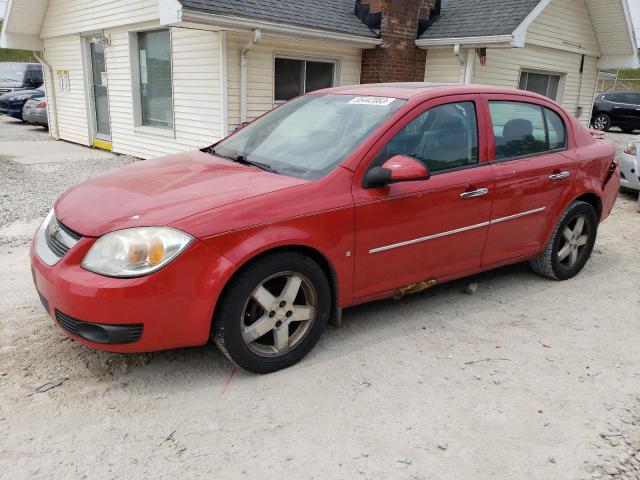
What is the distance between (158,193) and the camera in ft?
10.4

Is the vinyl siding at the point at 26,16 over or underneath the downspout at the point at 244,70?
over

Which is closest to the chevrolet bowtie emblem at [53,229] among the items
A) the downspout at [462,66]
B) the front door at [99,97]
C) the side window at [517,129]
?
the side window at [517,129]

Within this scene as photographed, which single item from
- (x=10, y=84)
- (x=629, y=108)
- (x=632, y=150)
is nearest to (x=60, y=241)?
(x=632, y=150)

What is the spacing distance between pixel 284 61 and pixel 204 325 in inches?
317

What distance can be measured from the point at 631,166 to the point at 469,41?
366 centimetres

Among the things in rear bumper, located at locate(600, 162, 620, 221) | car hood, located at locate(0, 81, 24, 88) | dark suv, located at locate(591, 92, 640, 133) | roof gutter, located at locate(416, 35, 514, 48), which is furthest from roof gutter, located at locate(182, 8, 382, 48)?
car hood, located at locate(0, 81, 24, 88)

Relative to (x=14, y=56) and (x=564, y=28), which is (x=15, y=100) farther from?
(x=14, y=56)

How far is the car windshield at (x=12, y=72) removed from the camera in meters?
21.3

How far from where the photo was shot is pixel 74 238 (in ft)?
9.87

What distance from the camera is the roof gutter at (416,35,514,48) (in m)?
9.60

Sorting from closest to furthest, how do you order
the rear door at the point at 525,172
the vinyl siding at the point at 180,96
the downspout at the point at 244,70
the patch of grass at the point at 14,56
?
1. the rear door at the point at 525,172
2. the downspout at the point at 244,70
3. the vinyl siding at the point at 180,96
4. the patch of grass at the point at 14,56

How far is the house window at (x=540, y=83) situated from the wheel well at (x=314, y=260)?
34.9ft

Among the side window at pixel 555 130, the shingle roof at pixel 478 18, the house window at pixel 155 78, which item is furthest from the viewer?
the house window at pixel 155 78

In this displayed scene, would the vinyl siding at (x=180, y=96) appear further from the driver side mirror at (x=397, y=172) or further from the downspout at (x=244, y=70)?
the driver side mirror at (x=397, y=172)
